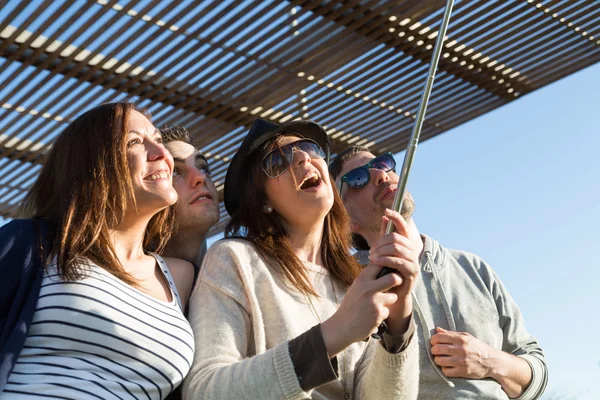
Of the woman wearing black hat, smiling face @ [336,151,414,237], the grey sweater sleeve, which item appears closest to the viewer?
the woman wearing black hat

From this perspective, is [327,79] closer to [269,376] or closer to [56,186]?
[56,186]

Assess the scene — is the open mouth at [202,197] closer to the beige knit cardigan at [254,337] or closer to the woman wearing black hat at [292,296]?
the woman wearing black hat at [292,296]

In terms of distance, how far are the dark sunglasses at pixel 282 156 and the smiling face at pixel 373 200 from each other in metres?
1.30

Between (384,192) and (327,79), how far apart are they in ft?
7.73

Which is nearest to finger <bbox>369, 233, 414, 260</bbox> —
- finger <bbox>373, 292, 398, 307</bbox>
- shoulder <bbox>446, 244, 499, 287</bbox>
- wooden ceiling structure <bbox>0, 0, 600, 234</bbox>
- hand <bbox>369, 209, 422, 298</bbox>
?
hand <bbox>369, 209, 422, 298</bbox>

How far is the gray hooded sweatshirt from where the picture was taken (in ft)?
13.0

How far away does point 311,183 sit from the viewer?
3643 millimetres

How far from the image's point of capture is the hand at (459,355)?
3.72 meters

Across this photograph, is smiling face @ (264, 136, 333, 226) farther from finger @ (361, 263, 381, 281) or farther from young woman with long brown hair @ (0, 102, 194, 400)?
finger @ (361, 263, 381, 281)

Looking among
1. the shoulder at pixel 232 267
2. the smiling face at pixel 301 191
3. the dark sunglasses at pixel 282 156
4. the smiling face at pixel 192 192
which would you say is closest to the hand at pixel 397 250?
the shoulder at pixel 232 267

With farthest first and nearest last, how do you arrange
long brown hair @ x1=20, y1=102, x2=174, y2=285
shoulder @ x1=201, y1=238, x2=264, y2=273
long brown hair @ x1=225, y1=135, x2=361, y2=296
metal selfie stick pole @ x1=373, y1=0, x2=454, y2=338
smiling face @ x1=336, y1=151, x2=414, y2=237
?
smiling face @ x1=336, y1=151, x2=414, y2=237 → long brown hair @ x1=225, y1=135, x2=361, y2=296 → shoulder @ x1=201, y1=238, x2=264, y2=273 → long brown hair @ x1=20, y1=102, x2=174, y2=285 → metal selfie stick pole @ x1=373, y1=0, x2=454, y2=338

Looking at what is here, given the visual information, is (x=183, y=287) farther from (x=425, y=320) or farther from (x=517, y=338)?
(x=517, y=338)

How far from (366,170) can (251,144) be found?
59.1 inches

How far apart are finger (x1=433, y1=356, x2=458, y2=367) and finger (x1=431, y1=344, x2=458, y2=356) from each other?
0.06 ft
